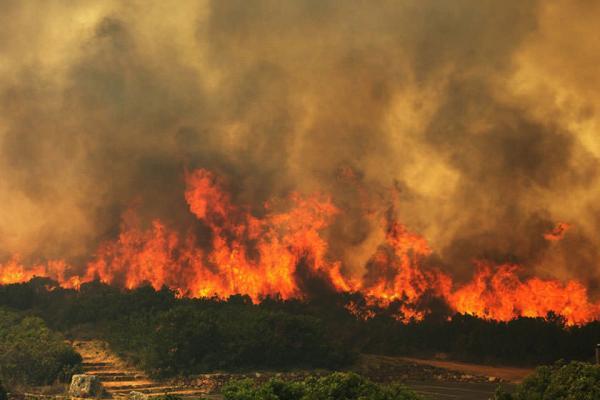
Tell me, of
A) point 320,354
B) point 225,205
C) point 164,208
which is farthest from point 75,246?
point 320,354

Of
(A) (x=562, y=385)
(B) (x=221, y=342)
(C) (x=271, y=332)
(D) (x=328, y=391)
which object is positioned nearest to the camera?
(D) (x=328, y=391)

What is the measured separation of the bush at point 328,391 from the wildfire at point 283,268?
22030 millimetres

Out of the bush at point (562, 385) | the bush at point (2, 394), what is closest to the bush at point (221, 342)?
the bush at point (2, 394)

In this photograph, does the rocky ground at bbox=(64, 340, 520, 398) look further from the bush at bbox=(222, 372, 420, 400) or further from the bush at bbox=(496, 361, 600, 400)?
the bush at bbox=(222, 372, 420, 400)

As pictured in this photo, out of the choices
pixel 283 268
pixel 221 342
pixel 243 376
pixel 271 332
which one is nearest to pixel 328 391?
pixel 243 376

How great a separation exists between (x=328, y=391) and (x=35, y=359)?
16.8 metres

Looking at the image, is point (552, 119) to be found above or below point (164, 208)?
above

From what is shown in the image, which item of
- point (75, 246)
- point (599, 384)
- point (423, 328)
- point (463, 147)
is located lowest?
point (599, 384)

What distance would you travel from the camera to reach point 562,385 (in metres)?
19.7

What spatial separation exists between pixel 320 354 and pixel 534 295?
478 inches

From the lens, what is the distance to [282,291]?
45.8 meters

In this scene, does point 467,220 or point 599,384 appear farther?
point 467,220

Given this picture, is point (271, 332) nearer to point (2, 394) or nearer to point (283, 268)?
point (283, 268)

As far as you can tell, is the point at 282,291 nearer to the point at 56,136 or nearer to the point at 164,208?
the point at 164,208
